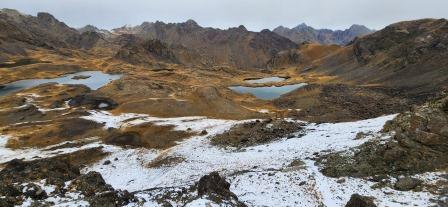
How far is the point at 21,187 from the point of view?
23.8m

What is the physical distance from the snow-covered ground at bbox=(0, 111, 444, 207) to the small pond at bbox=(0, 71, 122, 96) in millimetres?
58187

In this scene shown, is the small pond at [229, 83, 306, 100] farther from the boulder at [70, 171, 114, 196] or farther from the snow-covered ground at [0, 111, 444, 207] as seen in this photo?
the boulder at [70, 171, 114, 196]

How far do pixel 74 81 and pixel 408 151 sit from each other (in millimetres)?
102435

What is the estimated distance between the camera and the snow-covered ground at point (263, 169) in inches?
1021

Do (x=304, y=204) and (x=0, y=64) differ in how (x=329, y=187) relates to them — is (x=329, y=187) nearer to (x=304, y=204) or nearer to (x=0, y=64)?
(x=304, y=204)

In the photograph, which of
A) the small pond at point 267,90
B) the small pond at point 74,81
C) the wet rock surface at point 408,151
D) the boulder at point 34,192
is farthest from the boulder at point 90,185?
the small pond at point 74,81

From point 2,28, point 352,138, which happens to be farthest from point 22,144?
point 2,28

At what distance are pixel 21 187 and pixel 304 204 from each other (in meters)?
15.4

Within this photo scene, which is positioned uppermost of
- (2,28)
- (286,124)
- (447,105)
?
(2,28)

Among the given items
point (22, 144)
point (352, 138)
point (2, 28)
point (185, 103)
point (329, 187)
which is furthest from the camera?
point (2, 28)

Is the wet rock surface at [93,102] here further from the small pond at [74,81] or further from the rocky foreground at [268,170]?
the rocky foreground at [268,170]

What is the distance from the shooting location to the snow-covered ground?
2594 centimetres

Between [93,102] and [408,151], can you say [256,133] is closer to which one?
[408,151]

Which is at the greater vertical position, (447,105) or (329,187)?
(447,105)
